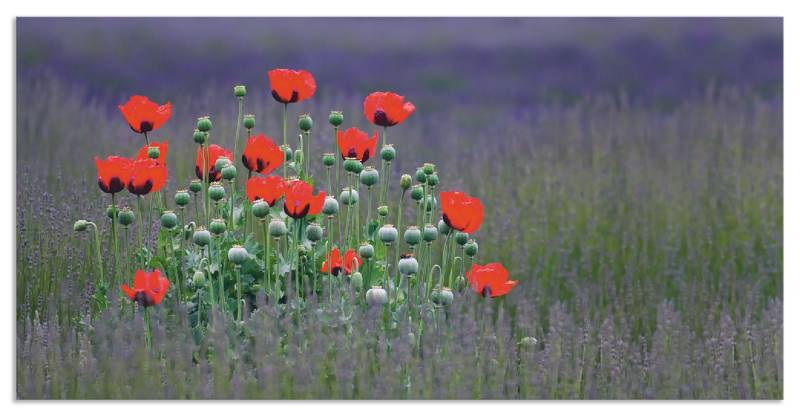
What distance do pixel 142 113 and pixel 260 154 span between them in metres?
0.29

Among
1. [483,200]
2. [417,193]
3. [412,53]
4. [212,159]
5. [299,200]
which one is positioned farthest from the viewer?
[483,200]

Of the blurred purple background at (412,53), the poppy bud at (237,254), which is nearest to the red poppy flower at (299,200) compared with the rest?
the poppy bud at (237,254)

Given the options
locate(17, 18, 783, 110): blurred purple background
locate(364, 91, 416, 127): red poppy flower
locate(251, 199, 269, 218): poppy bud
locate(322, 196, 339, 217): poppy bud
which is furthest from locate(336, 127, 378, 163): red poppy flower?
locate(17, 18, 783, 110): blurred purple background

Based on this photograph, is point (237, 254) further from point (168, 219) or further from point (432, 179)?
point (432, 179)

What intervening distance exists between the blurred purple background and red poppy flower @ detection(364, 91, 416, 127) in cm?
58

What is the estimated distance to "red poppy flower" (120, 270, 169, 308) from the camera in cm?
283

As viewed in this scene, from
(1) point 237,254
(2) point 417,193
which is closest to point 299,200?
(1) point 237,254

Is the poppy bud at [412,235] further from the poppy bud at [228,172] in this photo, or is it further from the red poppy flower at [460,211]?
the poppy bud at [228,172]

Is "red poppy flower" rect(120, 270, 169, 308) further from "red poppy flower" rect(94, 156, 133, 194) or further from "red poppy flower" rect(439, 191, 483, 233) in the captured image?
"red poppy flower" rect(439, 191, 483, 233)

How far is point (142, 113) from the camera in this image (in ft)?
9.61

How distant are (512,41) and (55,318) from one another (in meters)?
1.52

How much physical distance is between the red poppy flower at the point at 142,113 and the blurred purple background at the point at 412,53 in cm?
56
